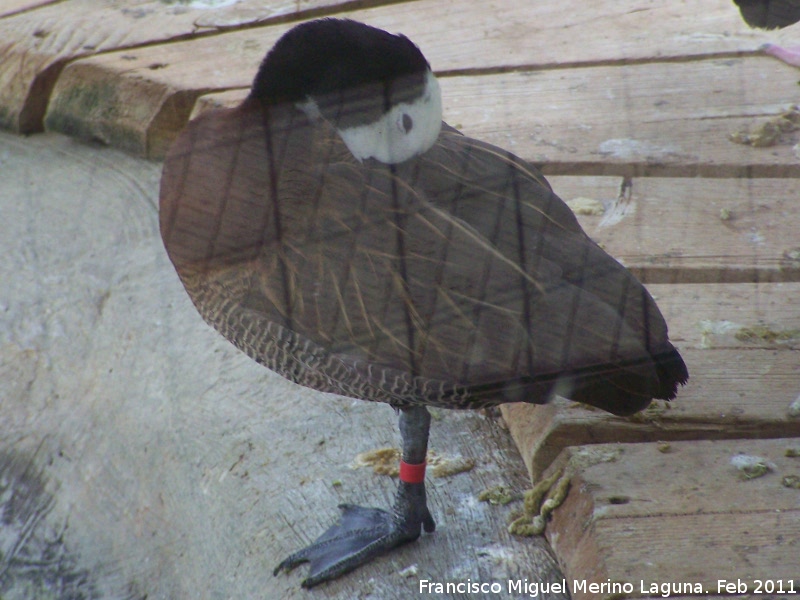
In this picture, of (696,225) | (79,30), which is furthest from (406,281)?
(79,30)

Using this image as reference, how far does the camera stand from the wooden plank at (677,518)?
4.50 ft

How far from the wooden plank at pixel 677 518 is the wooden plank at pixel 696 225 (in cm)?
50

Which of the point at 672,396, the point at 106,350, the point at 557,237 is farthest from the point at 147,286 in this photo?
the point at 672,396

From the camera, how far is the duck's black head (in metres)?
1.68

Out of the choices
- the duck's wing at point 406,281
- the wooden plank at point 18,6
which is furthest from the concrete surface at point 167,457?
the wooden plank at point 18,6

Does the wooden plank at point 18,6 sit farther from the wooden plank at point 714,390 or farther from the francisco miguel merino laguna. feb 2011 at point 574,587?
the francisco miguel merino laguna. feb 2011 at point 574,587

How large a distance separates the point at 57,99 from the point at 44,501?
4.77 feet

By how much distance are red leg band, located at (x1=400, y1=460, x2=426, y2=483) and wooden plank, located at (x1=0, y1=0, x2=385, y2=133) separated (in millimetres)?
1832

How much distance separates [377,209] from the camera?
159cm

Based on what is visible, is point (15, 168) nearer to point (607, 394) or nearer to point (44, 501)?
point (44, 501)

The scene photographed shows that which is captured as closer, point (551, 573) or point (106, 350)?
point (551, 573)

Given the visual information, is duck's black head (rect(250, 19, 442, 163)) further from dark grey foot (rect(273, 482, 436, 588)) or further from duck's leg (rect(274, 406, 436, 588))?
dark grey foot (rect(273, 482, 436, 588))

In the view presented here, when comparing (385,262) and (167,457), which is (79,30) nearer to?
(167,457)

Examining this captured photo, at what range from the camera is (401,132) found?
1764 mm
